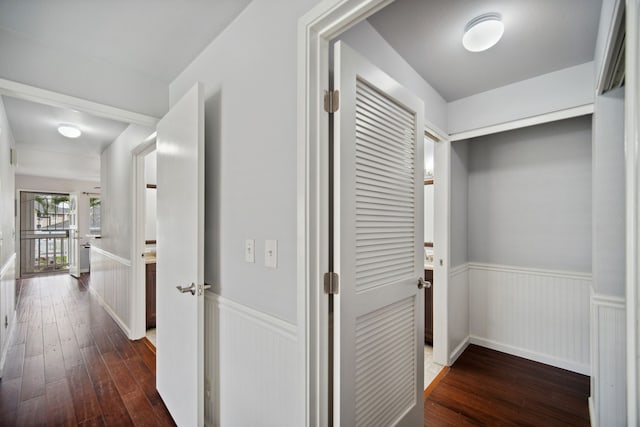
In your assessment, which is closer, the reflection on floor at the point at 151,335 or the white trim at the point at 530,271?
the white trim at the point at 530,271

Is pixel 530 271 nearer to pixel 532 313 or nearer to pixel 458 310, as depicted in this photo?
pixel 532 313

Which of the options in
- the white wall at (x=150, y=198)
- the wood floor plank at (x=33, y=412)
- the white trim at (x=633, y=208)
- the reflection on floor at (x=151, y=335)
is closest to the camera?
the white trim at (x=633, y=208)

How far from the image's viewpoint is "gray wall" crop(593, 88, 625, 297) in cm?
143

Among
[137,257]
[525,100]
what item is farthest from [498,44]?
[137,257]

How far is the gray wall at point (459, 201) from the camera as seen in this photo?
2.59 m

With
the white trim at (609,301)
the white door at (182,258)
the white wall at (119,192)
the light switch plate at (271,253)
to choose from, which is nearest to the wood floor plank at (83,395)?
the white door at (182,258)

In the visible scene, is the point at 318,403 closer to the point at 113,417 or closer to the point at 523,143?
the point at 113,417

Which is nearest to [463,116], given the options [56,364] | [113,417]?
[113,417]

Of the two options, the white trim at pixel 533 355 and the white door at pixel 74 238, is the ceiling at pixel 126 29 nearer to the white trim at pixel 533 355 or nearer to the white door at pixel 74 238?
the white trim at pixel 533 355

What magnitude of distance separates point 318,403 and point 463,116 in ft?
7.99

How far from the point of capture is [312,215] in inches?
43.3

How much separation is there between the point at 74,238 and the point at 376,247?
7.28 metres

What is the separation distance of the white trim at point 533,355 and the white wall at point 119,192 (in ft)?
12.0

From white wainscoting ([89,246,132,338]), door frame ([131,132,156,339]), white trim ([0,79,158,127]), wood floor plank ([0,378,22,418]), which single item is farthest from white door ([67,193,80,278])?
white trim ([0,79,158,127])
